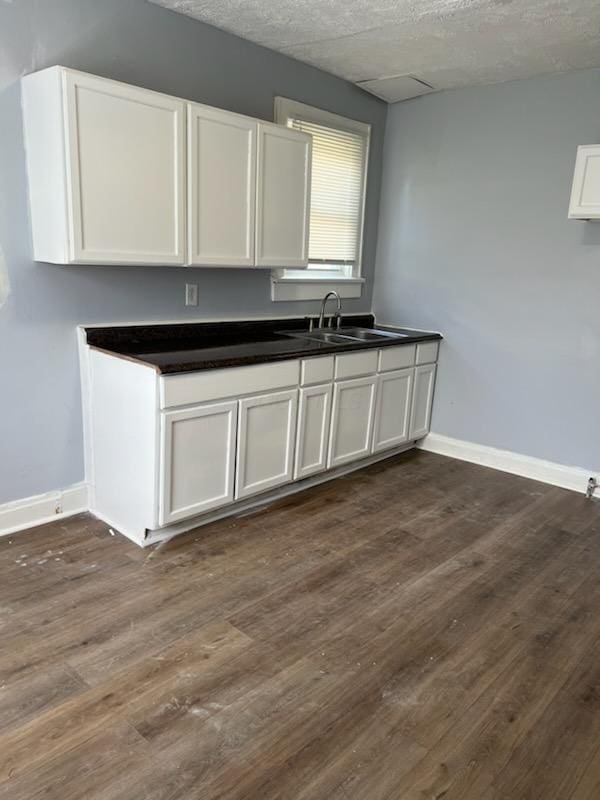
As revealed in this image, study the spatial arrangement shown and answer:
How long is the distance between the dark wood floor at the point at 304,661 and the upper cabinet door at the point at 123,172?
4.62 ft

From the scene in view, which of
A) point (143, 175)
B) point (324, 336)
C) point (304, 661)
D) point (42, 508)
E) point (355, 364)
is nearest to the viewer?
point (304, 661)

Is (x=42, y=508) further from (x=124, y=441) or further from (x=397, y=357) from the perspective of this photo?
(x=397, y=357)

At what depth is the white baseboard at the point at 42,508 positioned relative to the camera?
281 centimetres

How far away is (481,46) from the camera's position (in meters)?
3.21

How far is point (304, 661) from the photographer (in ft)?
6.79

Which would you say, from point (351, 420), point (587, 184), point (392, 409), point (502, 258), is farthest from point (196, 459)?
point (587, 184)

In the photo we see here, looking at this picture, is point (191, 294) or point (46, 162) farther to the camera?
point (191, 294)

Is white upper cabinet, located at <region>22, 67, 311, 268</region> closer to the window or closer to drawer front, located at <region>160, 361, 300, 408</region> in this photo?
drawer front, located at <region>160, 361, 300, 408</region>

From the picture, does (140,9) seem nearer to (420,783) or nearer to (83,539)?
(83,539)

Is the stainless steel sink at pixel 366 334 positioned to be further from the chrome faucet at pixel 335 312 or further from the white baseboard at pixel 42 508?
the white baseboard at pixel 42 508

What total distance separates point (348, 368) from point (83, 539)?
5.76 feet

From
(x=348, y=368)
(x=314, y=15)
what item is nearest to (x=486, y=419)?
(x=348, y=368)

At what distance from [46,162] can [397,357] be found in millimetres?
2389

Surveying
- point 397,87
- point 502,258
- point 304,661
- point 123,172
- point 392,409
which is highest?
point 397,87
